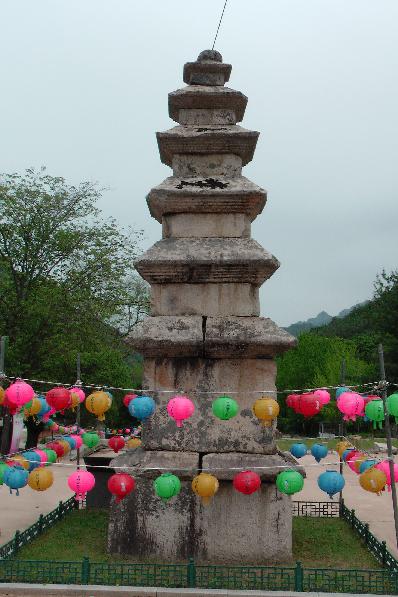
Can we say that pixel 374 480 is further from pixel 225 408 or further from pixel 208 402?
pixel 208 402

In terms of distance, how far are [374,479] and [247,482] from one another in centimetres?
207

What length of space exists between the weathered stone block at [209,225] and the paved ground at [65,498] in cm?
530

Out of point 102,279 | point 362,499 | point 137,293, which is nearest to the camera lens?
point 362,499

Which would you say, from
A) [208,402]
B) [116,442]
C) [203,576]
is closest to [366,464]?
[208,402]

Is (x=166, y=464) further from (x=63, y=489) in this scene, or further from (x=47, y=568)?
(x=63, y=489)

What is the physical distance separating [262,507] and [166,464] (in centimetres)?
Answer: 193

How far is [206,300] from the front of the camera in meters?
11.6

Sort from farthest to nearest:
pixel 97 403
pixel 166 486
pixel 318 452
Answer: pixel 318 452 < pixel 97 403 < pixel 166 486

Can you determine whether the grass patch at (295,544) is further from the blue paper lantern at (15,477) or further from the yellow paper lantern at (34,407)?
the yellow paper lantern at (34,407)

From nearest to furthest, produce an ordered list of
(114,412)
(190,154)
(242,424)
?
(242,424) < (190,154) < (114,412)

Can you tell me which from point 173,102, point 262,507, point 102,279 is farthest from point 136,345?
point 102,279

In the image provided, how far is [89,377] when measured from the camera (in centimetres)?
2748

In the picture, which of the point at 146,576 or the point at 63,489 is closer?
the point at 146,576

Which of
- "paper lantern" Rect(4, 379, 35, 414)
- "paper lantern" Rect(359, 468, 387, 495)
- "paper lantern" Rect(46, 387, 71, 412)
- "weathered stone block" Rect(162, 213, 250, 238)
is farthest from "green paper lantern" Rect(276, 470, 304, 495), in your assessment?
"weathered stone block" Rect(162, 213, 250, 238)
